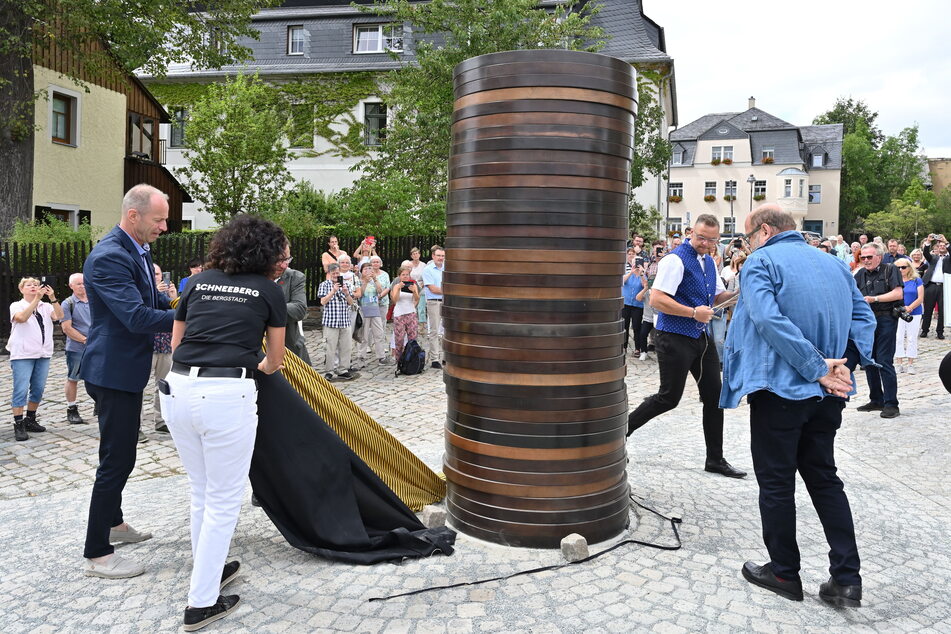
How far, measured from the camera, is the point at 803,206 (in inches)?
2502

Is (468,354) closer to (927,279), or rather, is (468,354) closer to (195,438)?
(195,438)

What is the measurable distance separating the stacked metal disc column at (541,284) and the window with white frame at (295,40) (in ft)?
107

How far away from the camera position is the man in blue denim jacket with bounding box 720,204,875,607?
386cm

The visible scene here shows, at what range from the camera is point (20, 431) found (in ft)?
25.9

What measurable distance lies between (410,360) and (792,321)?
328 inches

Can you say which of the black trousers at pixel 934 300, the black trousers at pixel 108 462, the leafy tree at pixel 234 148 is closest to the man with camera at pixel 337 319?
the black trousers at pixel 108 462

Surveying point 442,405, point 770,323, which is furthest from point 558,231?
point 442,405

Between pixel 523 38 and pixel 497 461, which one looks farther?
pixel 523 38

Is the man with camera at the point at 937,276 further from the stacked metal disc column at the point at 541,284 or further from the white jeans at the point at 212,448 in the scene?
the white jeans at the point at 212,448

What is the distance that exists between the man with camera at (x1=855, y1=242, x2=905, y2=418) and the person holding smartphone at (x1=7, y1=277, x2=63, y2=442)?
9148 mm

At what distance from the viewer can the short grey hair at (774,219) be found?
4180 millimetres

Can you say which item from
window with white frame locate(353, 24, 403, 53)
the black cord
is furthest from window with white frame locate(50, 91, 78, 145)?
the black cord

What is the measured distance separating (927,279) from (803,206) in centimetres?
5153

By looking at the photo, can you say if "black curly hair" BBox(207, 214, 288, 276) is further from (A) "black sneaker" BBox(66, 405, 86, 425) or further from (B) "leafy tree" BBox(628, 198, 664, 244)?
(B) "leafy tree" BBox(628, 198, 664, 244)
